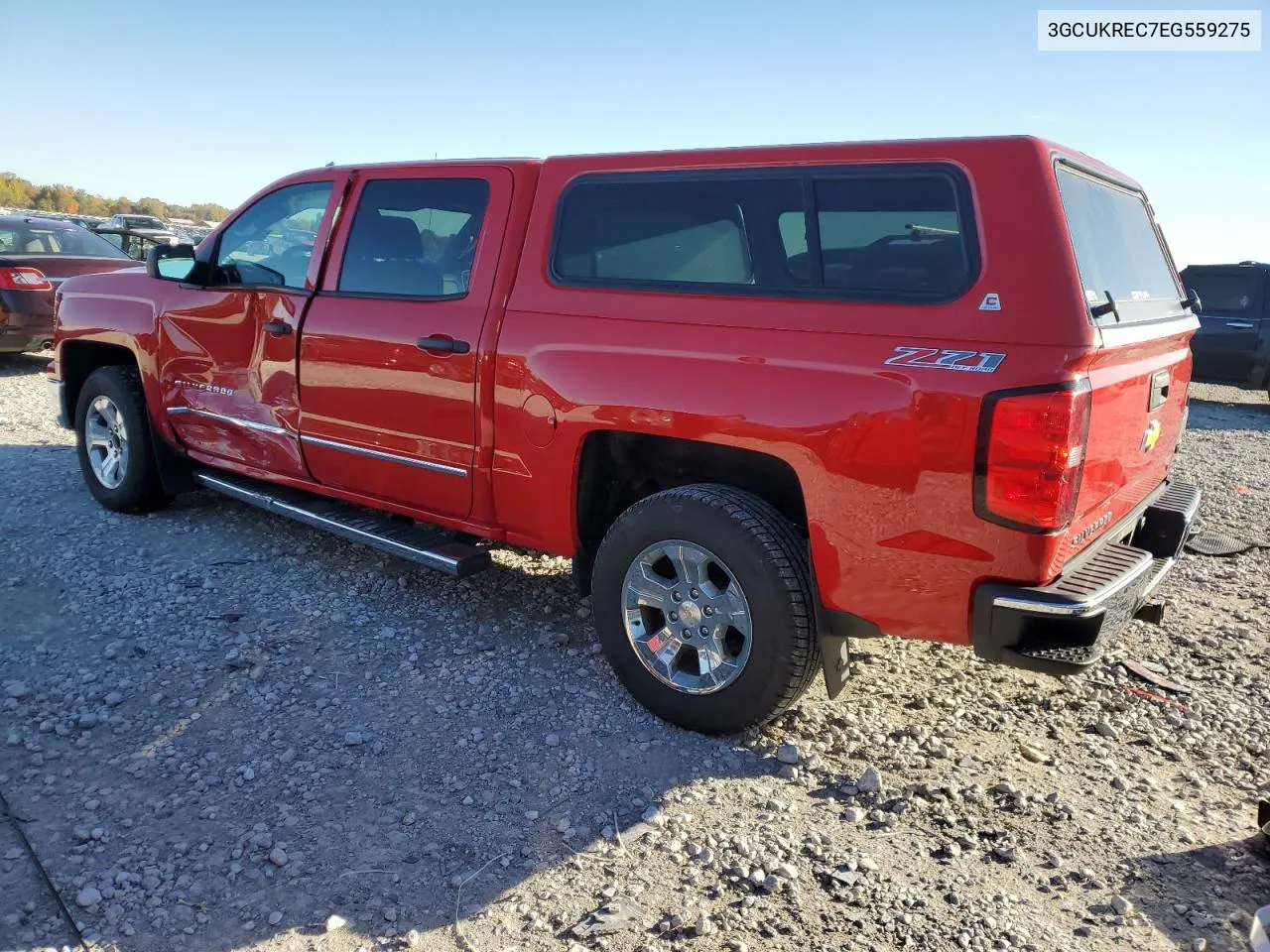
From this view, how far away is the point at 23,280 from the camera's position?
31.9ft

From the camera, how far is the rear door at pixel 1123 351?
108 inches

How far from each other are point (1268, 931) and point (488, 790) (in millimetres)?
2077

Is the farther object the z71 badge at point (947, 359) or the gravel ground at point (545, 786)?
the z71 badge at point (947, 359)

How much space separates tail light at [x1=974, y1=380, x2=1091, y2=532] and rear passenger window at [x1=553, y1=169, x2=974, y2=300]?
16.0 inches

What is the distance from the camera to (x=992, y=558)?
2686mm

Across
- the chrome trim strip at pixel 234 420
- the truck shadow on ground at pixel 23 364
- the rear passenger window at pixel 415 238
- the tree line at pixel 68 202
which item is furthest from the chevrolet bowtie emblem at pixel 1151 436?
the tree line at pixel 68 202

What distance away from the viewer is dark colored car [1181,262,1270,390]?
11.0 meters

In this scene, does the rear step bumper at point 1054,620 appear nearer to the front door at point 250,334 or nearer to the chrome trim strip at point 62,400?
the front door at point 250,334

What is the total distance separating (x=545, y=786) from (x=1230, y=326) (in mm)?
11277

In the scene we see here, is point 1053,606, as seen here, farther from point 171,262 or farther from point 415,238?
point 171,262

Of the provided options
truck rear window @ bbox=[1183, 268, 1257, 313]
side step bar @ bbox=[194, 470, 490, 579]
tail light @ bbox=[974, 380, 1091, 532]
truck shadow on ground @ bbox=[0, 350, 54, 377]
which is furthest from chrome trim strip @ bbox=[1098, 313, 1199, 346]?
truck shadow on ground @ bbox=[0, 350, 54, 377]

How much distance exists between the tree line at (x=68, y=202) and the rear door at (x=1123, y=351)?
167ft

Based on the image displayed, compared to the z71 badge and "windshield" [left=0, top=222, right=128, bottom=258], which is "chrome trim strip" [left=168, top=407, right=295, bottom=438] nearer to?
the z71 badge

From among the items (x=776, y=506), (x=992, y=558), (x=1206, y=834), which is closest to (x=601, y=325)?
(x=776, y=506)
